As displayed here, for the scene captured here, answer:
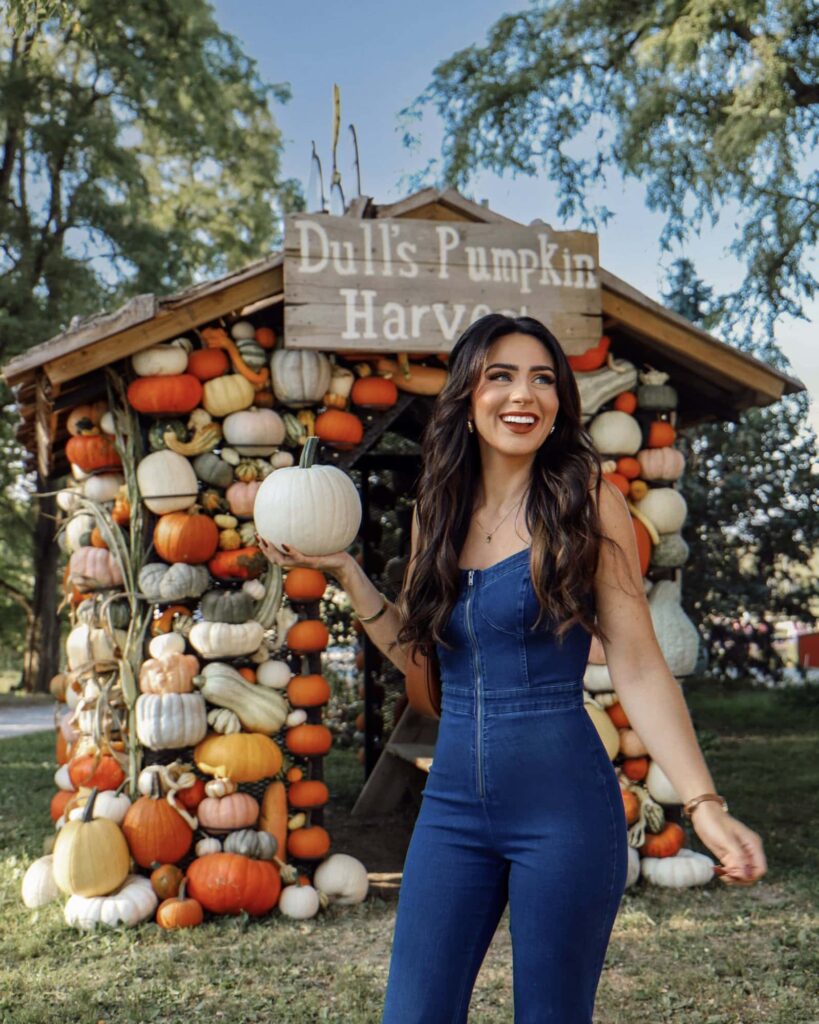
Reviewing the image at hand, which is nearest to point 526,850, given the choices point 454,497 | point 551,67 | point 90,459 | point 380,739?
point 454,497

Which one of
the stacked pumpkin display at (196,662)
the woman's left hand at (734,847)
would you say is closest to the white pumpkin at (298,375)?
the stacked pumpkin display at (196,662)

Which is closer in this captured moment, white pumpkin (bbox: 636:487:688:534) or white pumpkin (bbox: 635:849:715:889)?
white pumpkin (bbox: 635:849:715:889)

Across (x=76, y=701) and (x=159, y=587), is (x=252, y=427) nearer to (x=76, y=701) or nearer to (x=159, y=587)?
(x=159, y=587)

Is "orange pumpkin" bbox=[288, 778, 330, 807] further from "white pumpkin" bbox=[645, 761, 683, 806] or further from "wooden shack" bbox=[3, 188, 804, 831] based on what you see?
"white pumpkin" bbox=[645, 761, 683, 806]

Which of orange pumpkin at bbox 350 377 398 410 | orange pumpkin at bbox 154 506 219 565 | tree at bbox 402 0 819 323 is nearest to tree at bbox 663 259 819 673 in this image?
tree at bbox 402 0 819 323

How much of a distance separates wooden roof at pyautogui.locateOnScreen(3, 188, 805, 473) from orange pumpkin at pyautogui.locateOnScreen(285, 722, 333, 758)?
1905 mm

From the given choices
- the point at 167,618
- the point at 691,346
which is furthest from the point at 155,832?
the point at 691,346

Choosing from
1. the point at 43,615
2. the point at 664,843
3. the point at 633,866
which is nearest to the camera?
the point at 633,866

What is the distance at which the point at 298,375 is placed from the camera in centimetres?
504

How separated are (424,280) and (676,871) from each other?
3.21 m

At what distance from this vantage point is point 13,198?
15.4 meters

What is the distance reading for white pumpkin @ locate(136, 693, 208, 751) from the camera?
15.6ft

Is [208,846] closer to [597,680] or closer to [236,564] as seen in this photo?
[236,564]

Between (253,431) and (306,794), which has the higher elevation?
(253,431)
